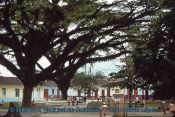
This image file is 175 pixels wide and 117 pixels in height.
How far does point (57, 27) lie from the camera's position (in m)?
32.6

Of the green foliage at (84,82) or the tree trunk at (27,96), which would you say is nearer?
the tree trunk at (27,96)

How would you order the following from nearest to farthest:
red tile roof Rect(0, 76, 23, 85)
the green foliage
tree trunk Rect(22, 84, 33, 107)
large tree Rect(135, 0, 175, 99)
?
large tree Rect(135, 0, 175, 99) → tree trunk Rect(22, 84, 33, 107) → red tile roof Rect(0, 76, 23, 85) → the green foliage

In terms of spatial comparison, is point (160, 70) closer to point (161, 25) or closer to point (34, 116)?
point (161, 25)

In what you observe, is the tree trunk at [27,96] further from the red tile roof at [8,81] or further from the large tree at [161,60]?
the red tile roof at [8,81]

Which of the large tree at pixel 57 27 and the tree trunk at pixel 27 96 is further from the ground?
the large tree at pixel 57 27

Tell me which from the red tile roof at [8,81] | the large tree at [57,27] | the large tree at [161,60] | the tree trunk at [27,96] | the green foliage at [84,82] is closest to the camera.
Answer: the large tree at [161,60]

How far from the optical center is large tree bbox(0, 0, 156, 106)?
103 feet

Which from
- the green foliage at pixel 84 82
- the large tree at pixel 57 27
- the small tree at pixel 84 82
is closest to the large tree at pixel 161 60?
the large tree at pixel 57 27

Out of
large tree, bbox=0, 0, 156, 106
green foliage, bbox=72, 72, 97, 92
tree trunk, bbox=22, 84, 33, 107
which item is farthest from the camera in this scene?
green foliage, bbox=72, 72, 97, 92

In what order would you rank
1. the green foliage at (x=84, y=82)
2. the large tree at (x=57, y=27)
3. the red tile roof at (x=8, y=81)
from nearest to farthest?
1. the large tree at (x=57, y=27)
2. the red tile roof at (x=8, y=81)
3. the green foliage at (x=84, y=82)

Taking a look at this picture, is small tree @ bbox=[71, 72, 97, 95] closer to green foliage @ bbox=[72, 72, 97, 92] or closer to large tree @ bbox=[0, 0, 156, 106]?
green foliage @ bbox=[72, 72, 97, 92]

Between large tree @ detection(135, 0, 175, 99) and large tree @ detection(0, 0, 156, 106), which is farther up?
large tree @ detection(0, 0, 156, 106)

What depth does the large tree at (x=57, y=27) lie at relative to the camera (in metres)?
31.2

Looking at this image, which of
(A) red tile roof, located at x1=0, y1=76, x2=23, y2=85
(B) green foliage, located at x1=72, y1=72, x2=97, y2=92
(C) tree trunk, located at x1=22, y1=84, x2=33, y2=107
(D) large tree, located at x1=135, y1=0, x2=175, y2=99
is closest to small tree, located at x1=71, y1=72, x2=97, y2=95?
(B) green foliage, located at x1=72, y1=72, x2=97, y2=92
